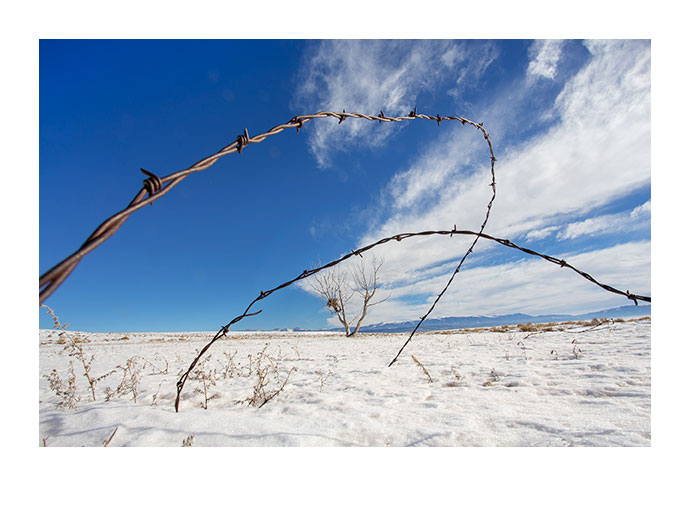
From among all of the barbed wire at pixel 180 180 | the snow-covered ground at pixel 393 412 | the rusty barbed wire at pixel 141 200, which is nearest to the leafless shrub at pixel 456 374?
the snow-covered ground at pixel 393 412

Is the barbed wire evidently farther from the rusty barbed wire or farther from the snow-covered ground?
the snow-covered ground

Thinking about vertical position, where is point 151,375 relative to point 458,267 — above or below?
below

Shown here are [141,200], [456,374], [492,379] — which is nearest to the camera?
[141,200]

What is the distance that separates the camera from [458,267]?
1669 mm

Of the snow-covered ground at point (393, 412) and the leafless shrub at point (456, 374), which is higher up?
the snow-covered ground at point (393, 412)

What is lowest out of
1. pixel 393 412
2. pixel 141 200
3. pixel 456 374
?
pixel 456 374

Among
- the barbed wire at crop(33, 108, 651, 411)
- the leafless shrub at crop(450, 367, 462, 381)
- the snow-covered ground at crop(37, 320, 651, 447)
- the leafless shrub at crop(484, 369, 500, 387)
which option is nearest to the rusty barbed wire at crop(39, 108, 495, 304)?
the barbed wire at crop(33, 108, 651, 411)

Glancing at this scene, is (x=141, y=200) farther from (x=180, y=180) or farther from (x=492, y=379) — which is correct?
(x=492, y=379)

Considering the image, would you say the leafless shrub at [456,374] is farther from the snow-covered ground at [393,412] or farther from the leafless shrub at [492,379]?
the leafless shrub at [492,379]

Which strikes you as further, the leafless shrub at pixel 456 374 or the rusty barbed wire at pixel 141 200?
the leafless shrub at pixel 456 374

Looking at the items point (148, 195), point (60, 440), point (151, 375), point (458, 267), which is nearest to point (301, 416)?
point (60, 440)

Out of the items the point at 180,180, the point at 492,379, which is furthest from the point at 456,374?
the point at 180,180
